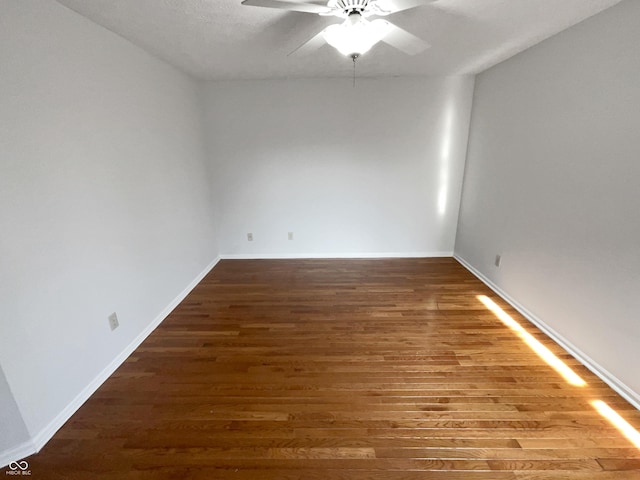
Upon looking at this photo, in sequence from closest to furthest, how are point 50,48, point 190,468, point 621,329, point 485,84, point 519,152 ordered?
point 190,468, point 50,48, point 621,329, point 519,152, point 485,84

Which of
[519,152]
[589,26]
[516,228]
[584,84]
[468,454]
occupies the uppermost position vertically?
[589,26]

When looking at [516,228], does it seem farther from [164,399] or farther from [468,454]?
[164,399]

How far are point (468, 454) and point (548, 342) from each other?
130cm

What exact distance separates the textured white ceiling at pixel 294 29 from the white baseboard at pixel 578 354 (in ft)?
7.06

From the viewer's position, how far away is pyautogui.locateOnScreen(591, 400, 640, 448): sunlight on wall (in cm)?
142

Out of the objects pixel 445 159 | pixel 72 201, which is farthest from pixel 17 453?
pixel 445 159

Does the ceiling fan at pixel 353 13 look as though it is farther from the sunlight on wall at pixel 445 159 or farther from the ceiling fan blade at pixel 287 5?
the sunlight on wall at pixel 445 159

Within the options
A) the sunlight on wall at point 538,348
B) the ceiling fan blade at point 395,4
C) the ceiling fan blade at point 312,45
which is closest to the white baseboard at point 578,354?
the sunlight on wall at point 538,348

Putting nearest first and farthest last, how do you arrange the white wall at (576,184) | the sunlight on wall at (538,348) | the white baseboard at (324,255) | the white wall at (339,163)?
the white wall at (576,184)
the sunlight on wall at (538,348)
the white wall at (339,163)
the white baseboard at (324,255)

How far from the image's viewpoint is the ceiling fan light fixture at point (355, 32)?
1.51 m

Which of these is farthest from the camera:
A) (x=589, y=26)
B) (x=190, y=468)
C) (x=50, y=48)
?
(x=589, y=26)

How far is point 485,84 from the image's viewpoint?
3082mm

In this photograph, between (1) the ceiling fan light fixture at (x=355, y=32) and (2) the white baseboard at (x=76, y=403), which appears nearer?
(2) the white baseboard at (x=76, y=403)

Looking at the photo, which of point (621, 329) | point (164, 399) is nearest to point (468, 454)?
point (621, 329)
